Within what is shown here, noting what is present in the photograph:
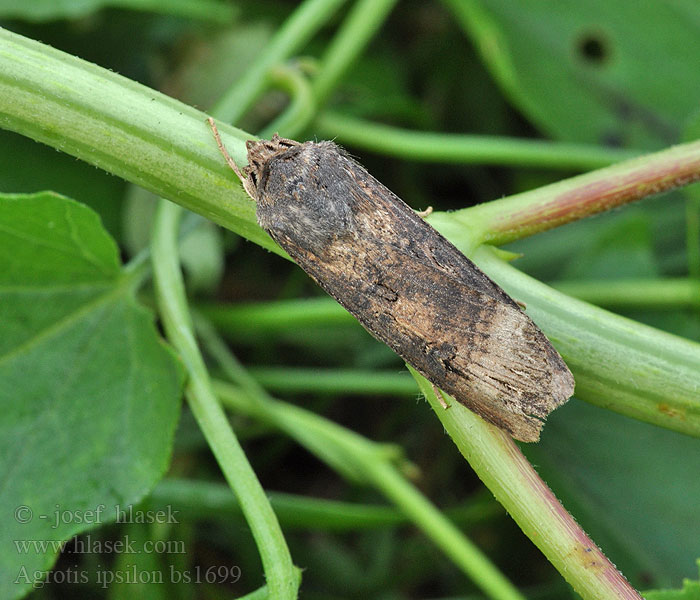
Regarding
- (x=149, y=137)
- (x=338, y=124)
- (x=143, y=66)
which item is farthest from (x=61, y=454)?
(x=143, y=66)

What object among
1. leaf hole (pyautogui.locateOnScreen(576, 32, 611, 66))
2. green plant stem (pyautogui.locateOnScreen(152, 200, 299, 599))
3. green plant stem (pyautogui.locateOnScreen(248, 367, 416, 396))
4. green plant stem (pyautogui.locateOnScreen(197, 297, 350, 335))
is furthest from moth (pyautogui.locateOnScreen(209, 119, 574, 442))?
leaf hole (pyautogui.locateOnScreen(576, 32, 611, 66))

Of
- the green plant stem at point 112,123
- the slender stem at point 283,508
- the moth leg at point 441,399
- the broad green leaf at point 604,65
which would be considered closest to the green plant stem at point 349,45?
the broad green leaf at point 604,65

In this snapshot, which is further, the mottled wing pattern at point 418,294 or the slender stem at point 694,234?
the slender stem at point 694,234

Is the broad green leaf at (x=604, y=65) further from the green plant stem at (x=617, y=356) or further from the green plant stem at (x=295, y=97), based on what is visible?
the green plant stem at (x=617, y=356)

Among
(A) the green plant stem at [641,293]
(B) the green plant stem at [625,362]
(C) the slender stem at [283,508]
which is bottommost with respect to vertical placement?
(B) the green plant stem at [625,362]

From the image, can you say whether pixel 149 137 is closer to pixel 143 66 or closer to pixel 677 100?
pixel 143 66

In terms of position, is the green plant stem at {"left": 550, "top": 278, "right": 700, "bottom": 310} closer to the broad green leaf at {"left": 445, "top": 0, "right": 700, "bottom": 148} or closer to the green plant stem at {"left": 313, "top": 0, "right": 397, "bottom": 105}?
the broad green leaf at {"left": 445, "top": 0, "right": 700, "bottom": 148}
